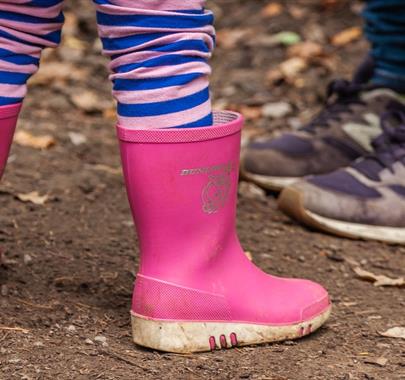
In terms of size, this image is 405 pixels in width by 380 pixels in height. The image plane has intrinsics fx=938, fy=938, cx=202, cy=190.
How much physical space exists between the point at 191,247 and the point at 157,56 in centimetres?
32

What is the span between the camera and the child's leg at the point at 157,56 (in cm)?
141

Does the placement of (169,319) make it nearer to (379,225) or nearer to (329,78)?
(379,225)

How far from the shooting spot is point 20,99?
61.6 inches

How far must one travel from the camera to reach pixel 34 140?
2.92 m

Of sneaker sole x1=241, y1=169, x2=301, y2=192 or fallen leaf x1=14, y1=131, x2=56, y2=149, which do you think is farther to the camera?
fallen leaf x1=14, y1=131, x2=56, y2=149

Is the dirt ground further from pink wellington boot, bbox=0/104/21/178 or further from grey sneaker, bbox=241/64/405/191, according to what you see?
pink wellington boot, bbox=0/104/21/178

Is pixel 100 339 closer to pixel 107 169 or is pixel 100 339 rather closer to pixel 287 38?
pixel 107 169

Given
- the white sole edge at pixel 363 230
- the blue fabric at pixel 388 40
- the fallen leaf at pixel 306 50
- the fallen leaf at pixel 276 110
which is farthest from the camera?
the fallen leaf at pixel 306 50

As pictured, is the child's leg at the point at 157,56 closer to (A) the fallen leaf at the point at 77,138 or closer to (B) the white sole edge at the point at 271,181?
(B) the white sole edge at the point at 271,181

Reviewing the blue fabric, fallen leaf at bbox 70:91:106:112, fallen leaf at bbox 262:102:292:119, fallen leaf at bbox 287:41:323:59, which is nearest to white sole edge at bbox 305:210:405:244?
the blue fabric

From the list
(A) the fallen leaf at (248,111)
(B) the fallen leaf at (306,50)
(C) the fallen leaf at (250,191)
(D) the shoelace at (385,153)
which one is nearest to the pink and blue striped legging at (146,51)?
(D) the shoelace at (385,153)

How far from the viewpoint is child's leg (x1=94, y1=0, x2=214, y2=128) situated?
1.41 meters

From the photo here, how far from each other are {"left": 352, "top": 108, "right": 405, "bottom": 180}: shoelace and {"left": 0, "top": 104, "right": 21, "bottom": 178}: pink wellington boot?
1086 mm

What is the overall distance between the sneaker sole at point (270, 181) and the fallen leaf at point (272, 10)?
2.08m
